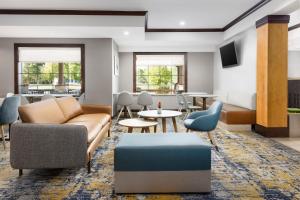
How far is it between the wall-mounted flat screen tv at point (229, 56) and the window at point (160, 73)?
7.18ft

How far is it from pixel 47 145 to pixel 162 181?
133 centimetres

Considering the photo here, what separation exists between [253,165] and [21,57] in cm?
720

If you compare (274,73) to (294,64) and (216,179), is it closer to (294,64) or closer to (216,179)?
(294,64)

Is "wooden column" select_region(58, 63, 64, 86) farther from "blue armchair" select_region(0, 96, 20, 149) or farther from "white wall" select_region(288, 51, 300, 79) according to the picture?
"white wall" select_region(288, 51, 300, 79)

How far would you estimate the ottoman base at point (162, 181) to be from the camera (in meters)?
2.65

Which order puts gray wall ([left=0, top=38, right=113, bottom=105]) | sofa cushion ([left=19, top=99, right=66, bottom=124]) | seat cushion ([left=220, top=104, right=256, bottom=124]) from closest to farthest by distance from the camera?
sofa cushion ([left=19, top=99, right=66, bottom=124])
seat cushion ([left=220, top=104, right=256, bottom=124])
gray wall ([left=0, top=38, right=113, bottom=105])

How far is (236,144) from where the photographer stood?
486 cm

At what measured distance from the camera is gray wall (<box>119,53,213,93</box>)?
33.5 feet

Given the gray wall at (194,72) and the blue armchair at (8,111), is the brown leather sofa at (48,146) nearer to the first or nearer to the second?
the blue armchair at (8,111)

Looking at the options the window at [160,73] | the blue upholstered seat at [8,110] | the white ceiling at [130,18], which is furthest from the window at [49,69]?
the blue upholstered seat at [8,110]

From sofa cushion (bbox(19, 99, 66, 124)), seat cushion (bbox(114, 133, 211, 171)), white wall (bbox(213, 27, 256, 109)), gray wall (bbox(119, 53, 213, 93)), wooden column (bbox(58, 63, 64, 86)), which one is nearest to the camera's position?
seat cushion (bbox(114, 133, 211, 171))

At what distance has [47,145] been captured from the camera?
2.99 m

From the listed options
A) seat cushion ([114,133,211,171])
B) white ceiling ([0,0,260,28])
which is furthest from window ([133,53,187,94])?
seat cushion ([114,133,211,171])

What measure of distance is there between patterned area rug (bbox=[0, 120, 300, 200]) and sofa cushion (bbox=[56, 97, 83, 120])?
0.92 metres
